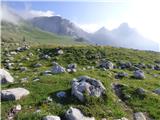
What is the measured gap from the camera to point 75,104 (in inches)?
1116

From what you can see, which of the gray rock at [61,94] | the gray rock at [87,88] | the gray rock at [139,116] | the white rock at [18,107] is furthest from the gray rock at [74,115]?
the gray rock at [139,116]

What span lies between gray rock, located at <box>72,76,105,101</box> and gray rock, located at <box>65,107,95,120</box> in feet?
7.69

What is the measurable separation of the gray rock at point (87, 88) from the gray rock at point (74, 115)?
2.35 metres

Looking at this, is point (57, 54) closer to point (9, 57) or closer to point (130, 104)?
point (9, 57)

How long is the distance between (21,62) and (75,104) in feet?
105

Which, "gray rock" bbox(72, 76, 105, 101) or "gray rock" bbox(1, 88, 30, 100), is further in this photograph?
"gray rock" bbox(72, 76, 105, 101)

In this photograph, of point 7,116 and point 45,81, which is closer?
point 7,116

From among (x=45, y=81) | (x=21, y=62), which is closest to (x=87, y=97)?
(x=45, y=81)

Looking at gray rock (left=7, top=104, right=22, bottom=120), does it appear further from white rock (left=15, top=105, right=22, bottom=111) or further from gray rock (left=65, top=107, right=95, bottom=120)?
gray rock (left=65, top=107, right=95, bottom=120)

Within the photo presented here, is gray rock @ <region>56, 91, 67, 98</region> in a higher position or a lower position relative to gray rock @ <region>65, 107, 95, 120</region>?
higher

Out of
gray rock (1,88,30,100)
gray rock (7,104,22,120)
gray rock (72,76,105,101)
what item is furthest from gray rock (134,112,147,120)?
gray rock (7,104,22,120)

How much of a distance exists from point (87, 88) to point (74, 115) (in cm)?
428

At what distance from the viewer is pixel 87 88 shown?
98.1ft

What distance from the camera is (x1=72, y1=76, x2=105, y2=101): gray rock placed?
29.2 metres
